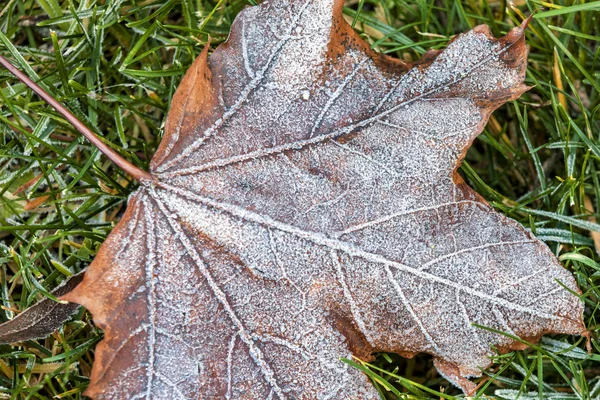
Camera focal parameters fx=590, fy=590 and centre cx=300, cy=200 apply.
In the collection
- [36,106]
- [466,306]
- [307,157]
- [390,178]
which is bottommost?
[466,306]

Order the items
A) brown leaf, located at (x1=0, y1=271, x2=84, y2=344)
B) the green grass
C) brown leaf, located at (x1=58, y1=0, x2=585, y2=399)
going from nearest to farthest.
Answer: brown leaf, located at (x1=58, y1=0, x2=585, y2=399) < brown leaf, located at (x1=0, y1=271, x2=84, y2=344) < the green grass

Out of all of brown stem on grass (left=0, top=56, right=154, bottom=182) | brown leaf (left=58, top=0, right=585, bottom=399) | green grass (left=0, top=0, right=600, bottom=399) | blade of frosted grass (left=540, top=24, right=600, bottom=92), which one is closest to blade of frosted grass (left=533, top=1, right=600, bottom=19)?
green grass (left=0, top=0, right=600, bottom=399)

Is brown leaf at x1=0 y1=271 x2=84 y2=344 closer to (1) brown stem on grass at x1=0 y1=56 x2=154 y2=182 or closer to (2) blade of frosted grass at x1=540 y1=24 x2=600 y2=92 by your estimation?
(1) brown stem on grass at x1=0 y1=56 x2=154 y2=182

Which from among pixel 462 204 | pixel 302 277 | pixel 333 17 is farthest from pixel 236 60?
pixel 462 204

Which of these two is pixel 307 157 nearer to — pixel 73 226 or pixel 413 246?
pixel 413 246

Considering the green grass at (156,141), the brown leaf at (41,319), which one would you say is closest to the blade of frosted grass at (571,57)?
the green grass at (156,141)

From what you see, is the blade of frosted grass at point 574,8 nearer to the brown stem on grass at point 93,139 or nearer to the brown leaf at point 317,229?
the brown leaf at point 317,229
